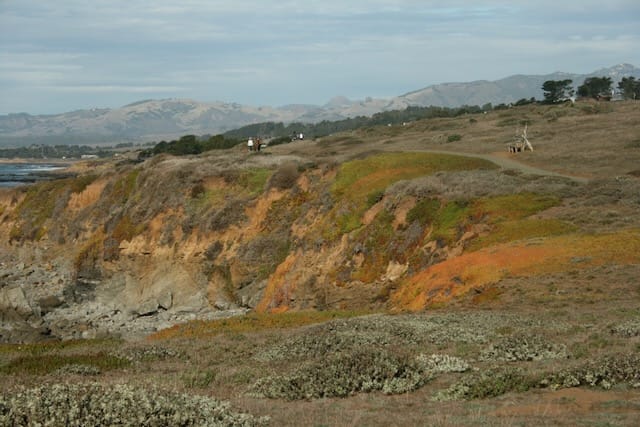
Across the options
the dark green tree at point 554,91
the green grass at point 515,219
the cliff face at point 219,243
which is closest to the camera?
the green grass at point 515,219

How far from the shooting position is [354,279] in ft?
124

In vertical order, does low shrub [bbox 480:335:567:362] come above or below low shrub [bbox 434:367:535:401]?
below

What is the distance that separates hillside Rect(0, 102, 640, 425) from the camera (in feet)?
42.7

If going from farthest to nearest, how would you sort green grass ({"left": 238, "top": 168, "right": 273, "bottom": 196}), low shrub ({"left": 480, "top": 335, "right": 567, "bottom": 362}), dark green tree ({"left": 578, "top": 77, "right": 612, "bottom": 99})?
dark green tree ({"left": 578, "top": 77, "right": 612, "bottom": 99})
green grass ({"left": 238, "top": 168, "right": 273, "bottom": 196})
low shrub ({"left": 480, "top": 335, "right": 567, "bottom": 362})

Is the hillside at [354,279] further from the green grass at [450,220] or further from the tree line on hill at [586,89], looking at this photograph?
the tree line on hill at [586,89]

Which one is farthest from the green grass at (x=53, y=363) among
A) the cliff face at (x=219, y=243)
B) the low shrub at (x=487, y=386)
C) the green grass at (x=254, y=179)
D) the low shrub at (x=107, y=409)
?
the green grass at (x=254, y=179)

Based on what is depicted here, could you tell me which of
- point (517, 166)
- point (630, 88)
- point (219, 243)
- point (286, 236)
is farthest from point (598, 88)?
point (219, 243)

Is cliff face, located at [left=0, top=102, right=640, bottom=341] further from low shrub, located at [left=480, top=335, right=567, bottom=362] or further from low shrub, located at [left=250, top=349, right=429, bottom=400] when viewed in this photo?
low shrub, located at [left=250, top=349, right=429, bottom=400]

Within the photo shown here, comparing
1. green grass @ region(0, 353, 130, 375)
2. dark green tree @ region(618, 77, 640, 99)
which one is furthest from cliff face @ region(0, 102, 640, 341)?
dark green tree @ region(618, 77, 640, 99)

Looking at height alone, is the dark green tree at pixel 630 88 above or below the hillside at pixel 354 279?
above

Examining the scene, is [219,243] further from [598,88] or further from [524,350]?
[598,88]

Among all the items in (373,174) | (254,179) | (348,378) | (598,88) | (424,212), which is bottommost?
(424,212)

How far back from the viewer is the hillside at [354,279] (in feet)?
42.7

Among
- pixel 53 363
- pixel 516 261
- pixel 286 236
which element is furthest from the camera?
pixel 286 236
